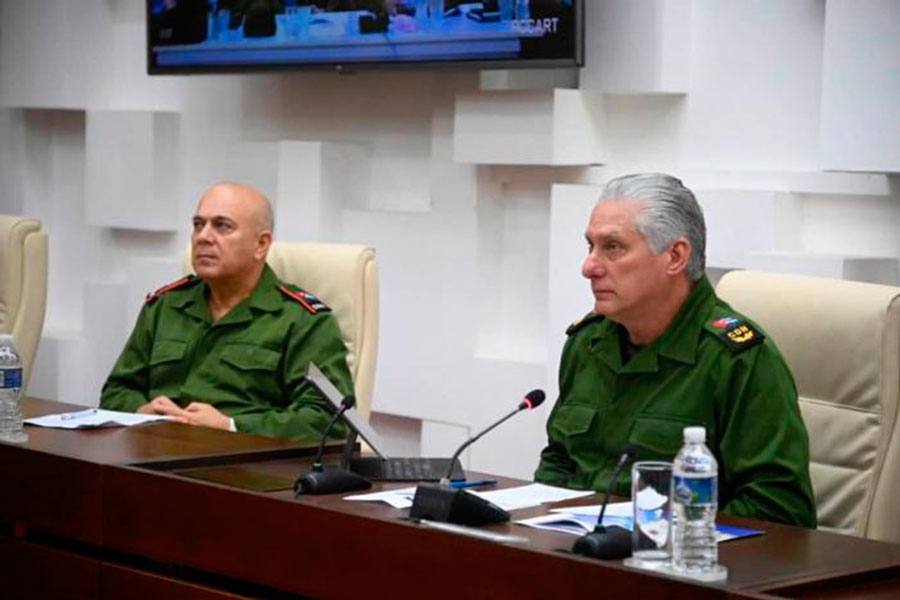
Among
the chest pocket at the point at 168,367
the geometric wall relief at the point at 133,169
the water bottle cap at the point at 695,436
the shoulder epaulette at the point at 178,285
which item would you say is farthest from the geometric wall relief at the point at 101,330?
the water bottle cap at the point at 695,436

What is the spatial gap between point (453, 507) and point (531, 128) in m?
2.29

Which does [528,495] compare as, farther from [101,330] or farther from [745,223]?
[101,330]

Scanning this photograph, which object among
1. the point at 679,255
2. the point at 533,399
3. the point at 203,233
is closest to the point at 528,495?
the point at 533,399

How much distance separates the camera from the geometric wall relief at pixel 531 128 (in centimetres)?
466

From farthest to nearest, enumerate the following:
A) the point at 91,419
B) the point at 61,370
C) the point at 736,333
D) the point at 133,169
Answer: the point at 61,370 < the point at 133,169 < the point at 91,419 < the point at 736,333

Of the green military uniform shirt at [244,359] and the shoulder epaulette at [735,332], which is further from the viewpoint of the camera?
the green military uniform shirt at [244,359]

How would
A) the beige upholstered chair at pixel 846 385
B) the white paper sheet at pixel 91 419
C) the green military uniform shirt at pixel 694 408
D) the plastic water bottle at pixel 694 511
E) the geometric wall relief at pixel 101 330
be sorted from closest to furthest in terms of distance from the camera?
the plastic water bottle at pixel 694 511 < the green military uniform shirt at pixel 694 408 < the beige upholstered chair at pixel 846 385 < the white paper sheet at pixel 91 419 < the geometric wall relief at pixel 101 330

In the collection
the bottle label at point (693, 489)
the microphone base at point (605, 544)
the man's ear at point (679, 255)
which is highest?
the man's ear at point (679, 255)

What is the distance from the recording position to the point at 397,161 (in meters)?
5.38

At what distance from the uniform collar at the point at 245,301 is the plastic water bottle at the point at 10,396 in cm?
68

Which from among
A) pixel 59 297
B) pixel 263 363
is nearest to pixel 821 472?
pixel 263 363

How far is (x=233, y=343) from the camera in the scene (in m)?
4.09

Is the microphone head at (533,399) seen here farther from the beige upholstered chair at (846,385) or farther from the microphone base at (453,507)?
the beige upholstered chair at (846,385)

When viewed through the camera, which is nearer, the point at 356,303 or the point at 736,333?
the point at 736,333
